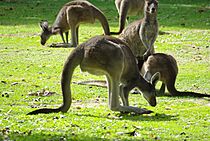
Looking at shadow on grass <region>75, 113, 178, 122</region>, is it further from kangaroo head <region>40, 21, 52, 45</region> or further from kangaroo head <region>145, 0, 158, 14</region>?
kangaroo head <region>40, 21, 52, 45</region>

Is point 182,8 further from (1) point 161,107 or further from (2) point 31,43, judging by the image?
(1) point 161,107

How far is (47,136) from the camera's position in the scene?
6332 millimetres

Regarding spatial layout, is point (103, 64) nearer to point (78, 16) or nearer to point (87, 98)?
point (87, 98)

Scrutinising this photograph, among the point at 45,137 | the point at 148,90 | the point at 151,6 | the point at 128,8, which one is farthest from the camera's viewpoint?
the point at 128,8

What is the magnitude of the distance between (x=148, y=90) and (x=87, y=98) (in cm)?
128

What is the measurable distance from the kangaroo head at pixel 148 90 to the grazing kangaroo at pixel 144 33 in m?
2.80

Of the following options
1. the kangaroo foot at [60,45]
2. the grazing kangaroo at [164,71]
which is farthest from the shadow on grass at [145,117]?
the kangaroo foot at [60,45]

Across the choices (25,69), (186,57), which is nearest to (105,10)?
(186,57)

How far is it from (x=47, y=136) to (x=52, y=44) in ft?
27.1

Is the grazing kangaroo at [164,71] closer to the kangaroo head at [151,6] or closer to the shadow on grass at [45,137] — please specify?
the kangaroo head at [151,6]

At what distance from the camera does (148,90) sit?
7.90m

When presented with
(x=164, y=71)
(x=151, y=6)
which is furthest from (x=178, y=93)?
(x=151, y=6)

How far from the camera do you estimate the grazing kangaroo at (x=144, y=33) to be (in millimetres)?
10736

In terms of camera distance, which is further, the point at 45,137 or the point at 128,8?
the point at 128,8
